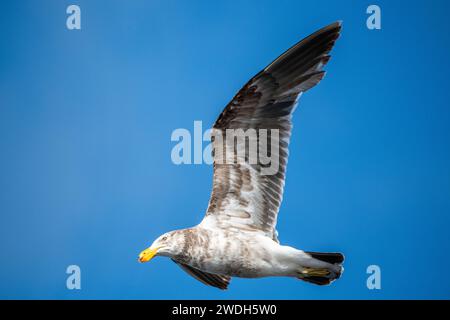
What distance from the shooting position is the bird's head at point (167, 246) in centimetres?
1011

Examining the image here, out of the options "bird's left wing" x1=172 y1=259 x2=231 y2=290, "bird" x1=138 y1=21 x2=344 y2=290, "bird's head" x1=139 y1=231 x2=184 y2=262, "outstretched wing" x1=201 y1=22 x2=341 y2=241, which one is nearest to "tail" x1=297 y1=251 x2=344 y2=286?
"bird" x1=138 y1=21 x2=344 y2=290

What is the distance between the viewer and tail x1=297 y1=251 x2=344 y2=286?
34.3 ft

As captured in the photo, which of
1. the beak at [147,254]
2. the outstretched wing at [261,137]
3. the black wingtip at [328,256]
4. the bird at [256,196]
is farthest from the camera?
the outstretched wing at [261,137]

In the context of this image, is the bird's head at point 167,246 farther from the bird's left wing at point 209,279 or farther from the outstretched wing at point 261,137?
the bird's left wing at point 209,279

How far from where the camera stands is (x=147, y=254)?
32.9 feet

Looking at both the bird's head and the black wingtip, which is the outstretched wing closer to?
the bird's head

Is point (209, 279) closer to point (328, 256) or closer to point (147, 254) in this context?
point (147, 254)

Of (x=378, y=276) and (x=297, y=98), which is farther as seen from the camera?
(x=378, y=276)

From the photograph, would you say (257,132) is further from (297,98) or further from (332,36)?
(332,36)

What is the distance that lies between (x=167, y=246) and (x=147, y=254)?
321 millimetres

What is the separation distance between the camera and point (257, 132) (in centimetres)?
1076

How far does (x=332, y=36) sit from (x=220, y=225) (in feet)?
10.7

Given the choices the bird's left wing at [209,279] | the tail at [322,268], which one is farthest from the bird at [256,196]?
the bird's left wing at [209,279]

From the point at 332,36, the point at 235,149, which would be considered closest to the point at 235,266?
the point at 235,149
